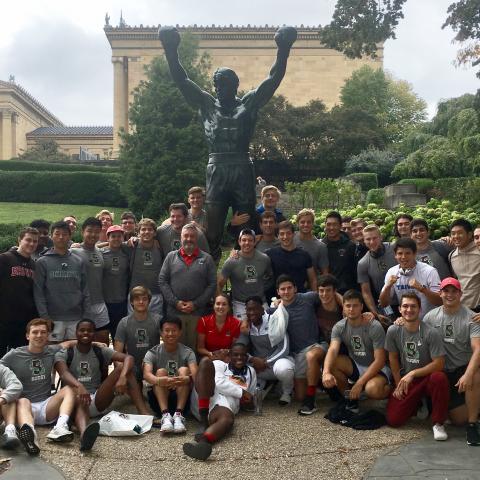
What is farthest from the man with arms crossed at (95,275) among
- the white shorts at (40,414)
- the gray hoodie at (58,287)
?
the white shorts at (40,414)

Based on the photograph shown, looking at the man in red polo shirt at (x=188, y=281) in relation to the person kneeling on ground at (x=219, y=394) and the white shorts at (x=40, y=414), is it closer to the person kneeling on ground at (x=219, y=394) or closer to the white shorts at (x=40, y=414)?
the person kneeling on ground at (x=219, y=394)

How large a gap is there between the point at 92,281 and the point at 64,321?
0.55 metres

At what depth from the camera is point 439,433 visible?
17.0 ft

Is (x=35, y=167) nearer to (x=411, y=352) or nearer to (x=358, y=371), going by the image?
(x=358, y=371)

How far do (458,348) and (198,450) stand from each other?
245 centimetres

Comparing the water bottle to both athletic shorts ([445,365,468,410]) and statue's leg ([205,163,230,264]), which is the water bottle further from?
statue's leg ([205,163,230,264])

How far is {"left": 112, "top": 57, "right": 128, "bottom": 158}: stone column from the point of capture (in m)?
50.9

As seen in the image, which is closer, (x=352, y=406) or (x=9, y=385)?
(x=9, y=385)

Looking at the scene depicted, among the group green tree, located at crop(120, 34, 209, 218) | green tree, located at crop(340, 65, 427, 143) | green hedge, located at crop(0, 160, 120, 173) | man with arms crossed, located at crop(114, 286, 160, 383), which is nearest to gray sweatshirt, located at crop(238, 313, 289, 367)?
man with arms crossed, located at crop(114, 286, 160, 383)

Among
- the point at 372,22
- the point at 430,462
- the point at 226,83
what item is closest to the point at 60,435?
the point at 430,462

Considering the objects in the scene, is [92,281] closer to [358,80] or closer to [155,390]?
[155,390]

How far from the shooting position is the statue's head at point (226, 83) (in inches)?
282

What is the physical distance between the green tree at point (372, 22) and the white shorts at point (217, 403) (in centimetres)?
963

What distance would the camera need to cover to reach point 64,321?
6.25 metres
